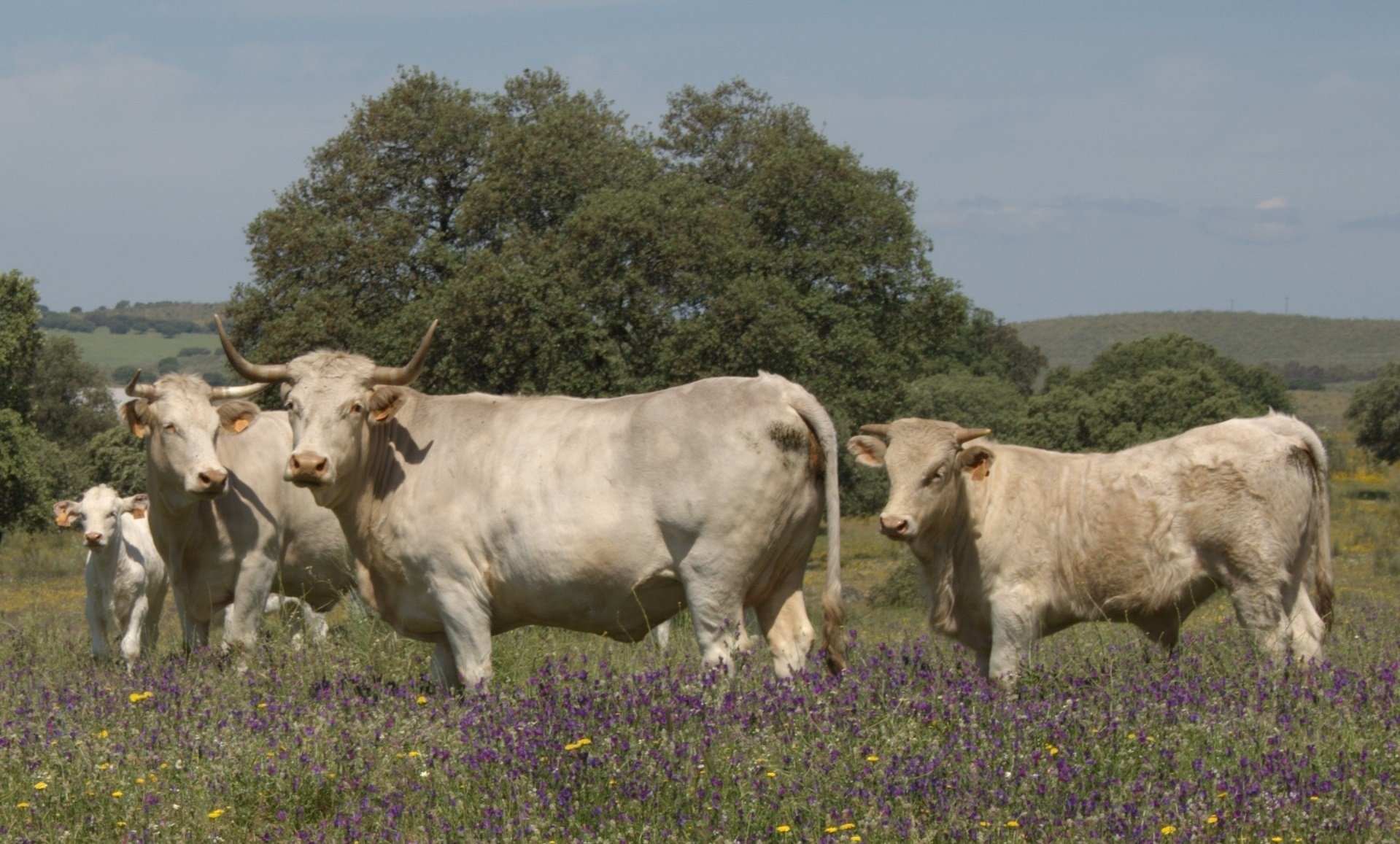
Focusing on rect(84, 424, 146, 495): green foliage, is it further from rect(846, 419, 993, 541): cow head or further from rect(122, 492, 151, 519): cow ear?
rect(846, 419, 993, 541): cow head

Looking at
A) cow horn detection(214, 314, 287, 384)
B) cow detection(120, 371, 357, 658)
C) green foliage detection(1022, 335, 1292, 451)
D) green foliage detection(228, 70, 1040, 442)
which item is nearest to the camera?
cow horn detection(214, 314, 287, 384)

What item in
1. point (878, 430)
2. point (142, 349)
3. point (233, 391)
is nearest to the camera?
point (878, 430)

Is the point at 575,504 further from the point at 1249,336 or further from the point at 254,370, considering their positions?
the point at 1249,336

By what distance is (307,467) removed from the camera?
864 centimetres

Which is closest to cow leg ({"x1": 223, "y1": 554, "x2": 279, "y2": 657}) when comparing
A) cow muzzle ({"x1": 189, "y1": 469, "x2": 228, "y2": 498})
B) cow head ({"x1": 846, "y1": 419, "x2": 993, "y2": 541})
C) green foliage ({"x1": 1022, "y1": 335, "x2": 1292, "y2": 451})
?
cow muzzle ({"x1": 189, "y1": 469, "x2": 228, "y2": 498})

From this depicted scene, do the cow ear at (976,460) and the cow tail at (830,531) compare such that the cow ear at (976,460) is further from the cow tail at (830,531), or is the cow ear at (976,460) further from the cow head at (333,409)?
the cow head at (333,409)

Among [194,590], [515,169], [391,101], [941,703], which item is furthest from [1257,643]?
[391,101]

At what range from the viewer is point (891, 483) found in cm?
912

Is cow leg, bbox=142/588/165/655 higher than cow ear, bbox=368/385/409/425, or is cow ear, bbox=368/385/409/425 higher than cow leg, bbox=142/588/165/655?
cow ear, bbox=368/385/409/425

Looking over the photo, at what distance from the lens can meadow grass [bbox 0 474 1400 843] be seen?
5402mm

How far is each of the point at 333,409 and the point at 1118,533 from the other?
4.59 meters

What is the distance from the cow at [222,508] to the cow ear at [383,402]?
1.63 metres

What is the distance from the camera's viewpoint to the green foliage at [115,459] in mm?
45500

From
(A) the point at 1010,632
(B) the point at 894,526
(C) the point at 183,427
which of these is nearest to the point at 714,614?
(B) the point at 894,526
